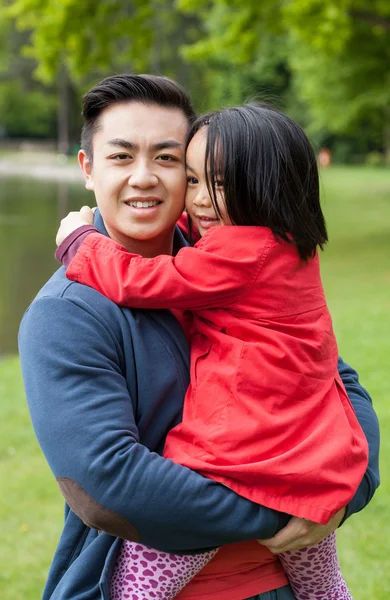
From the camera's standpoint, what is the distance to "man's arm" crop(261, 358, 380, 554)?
1946 millimetres

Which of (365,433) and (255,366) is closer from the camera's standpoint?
(255,366)

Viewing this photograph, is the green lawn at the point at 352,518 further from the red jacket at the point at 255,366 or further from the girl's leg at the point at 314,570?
the girl's leg at the point at 314,570

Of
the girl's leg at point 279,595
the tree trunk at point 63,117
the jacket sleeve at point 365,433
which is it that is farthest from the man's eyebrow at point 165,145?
the tree trunk at point 63,117

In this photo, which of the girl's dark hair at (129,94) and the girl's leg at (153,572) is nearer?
the girl's leg at (153,572)

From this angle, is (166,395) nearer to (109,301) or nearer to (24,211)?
(109,301)

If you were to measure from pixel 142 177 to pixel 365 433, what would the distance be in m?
0.94

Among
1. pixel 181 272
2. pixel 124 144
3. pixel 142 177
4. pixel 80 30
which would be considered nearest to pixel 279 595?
pixel 181 272

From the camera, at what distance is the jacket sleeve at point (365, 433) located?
209 centimetres

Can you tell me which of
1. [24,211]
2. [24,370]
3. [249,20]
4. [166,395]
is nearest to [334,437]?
[166,395]

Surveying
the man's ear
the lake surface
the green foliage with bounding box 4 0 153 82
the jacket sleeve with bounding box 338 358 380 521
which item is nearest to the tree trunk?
the lake surface

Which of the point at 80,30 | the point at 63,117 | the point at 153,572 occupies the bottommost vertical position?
the point at 63,117

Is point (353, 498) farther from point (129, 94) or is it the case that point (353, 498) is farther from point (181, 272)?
point (129, 94)

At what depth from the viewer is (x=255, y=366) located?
198 cm

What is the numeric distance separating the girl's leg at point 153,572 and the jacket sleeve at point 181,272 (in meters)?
0.62
